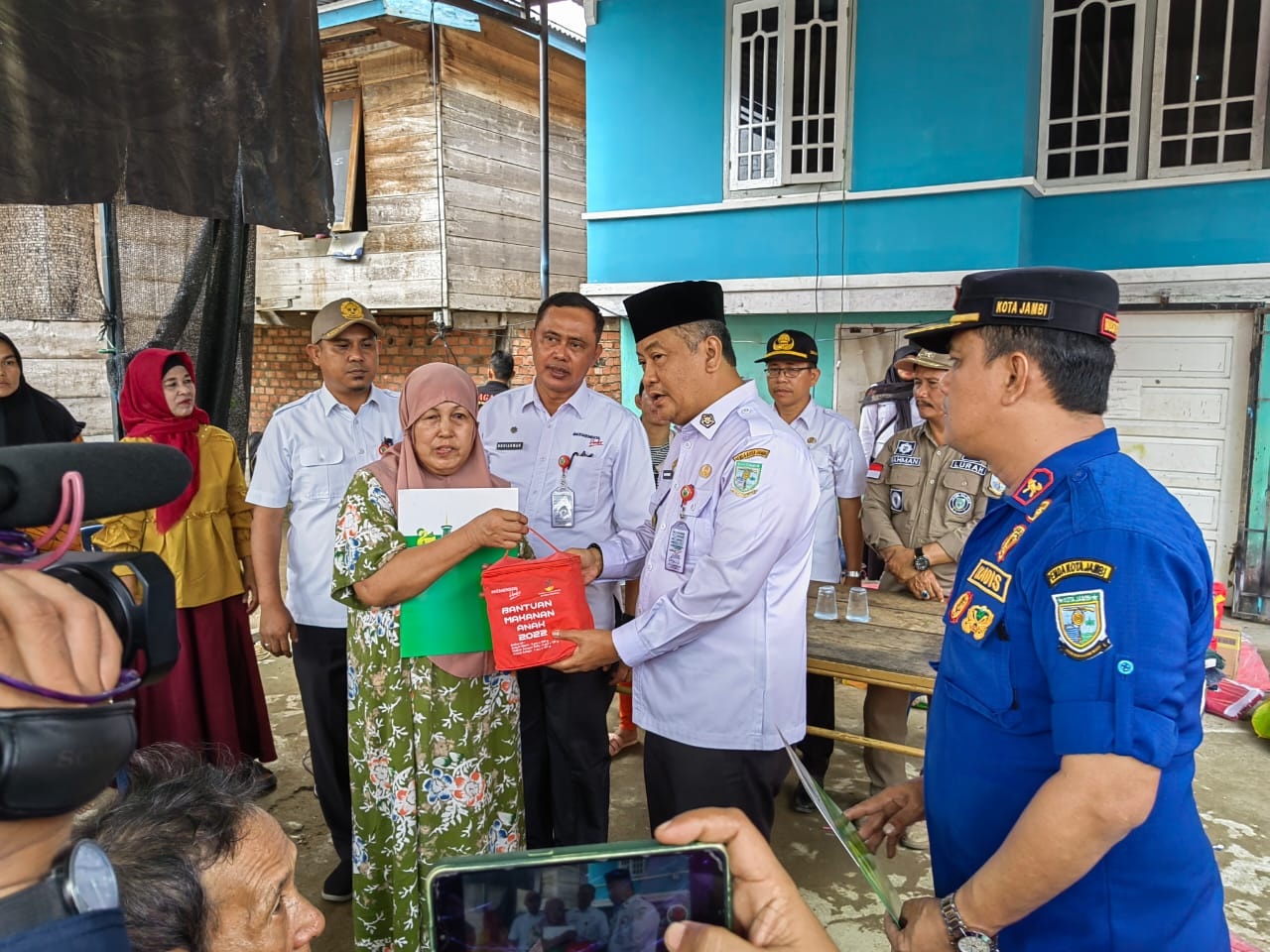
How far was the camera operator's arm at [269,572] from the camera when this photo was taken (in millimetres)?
3205

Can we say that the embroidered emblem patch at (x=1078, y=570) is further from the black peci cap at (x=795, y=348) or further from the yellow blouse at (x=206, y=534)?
the yellow blouse at (x=206, y=534)

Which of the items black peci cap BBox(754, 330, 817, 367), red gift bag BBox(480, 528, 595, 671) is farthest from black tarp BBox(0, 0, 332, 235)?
black peci cap BBox(754, 330, 817, 367)

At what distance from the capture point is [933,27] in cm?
643

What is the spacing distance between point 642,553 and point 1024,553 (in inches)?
69.4

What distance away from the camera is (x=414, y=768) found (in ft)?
7.67

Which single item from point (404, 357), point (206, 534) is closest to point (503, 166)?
point (404, 357)

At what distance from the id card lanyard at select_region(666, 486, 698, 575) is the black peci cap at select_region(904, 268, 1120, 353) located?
→ 3.63ft

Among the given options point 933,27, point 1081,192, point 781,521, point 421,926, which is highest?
point 933,27

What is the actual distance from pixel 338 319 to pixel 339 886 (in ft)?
7.12

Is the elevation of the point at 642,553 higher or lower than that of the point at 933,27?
lower

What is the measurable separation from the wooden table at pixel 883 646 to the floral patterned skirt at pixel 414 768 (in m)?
1.14

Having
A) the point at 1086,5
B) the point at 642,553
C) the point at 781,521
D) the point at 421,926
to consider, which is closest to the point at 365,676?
the point at 421,926

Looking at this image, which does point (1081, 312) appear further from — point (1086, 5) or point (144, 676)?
point (1086, 5)

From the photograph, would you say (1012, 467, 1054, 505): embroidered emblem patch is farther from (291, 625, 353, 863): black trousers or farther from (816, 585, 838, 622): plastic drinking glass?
(291, 625, 353, 863): black trousers
